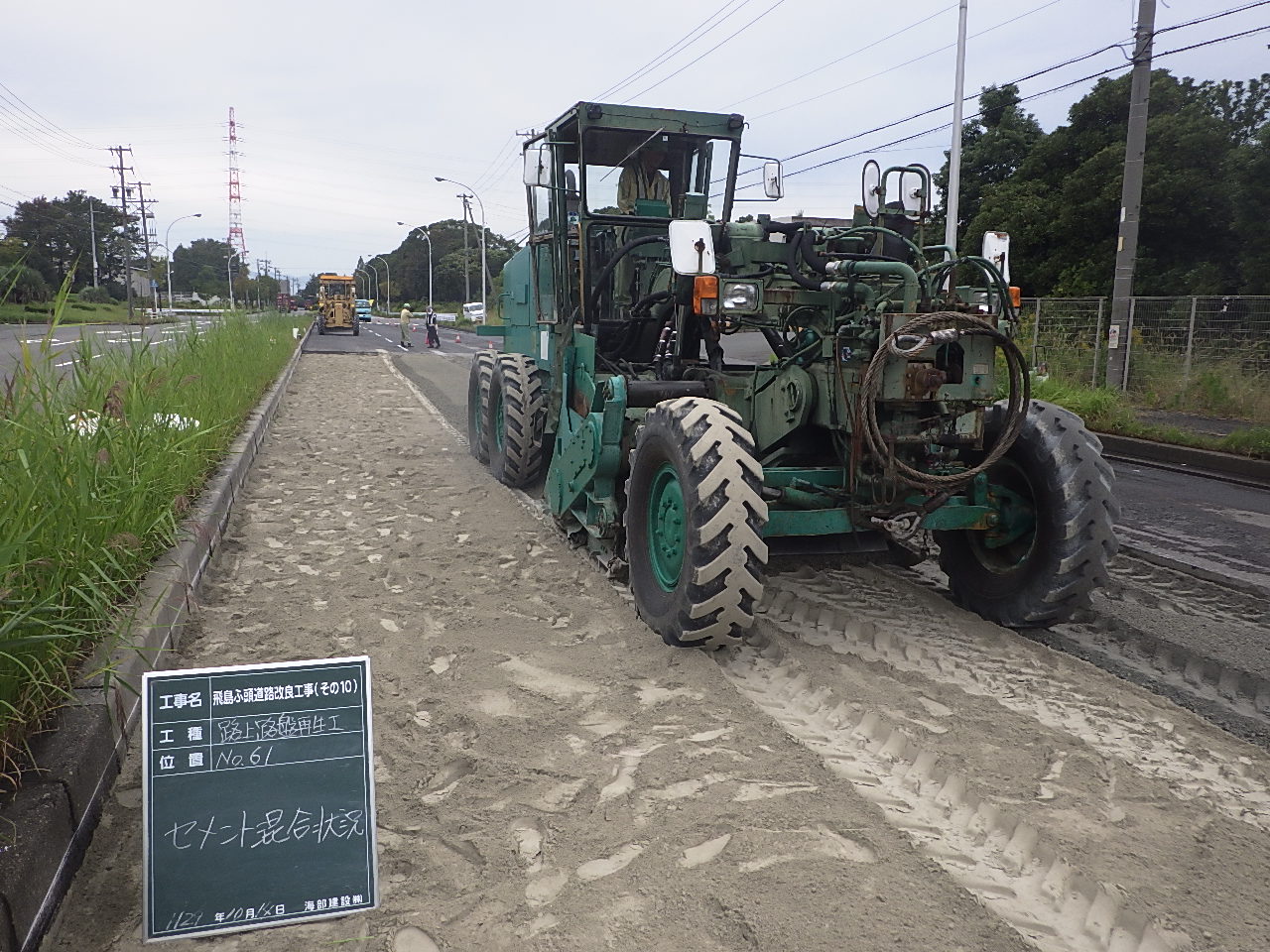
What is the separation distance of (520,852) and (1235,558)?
5.41m

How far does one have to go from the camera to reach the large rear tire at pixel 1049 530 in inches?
176

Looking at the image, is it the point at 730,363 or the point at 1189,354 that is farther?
the point at 1189,354

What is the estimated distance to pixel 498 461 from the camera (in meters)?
8.46

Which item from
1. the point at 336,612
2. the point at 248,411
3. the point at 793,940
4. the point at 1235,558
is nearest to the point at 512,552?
the point at 336,612

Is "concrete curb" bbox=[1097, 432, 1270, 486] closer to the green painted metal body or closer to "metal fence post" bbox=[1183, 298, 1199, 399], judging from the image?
"metal fence post" bbox=[1183, 298, 1199, 399]

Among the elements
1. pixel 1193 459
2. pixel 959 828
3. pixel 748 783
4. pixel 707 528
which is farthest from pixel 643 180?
pixel 1193 459

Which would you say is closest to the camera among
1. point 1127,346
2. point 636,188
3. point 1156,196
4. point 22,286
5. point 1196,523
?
point 22,286

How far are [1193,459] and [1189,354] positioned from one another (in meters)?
4.20

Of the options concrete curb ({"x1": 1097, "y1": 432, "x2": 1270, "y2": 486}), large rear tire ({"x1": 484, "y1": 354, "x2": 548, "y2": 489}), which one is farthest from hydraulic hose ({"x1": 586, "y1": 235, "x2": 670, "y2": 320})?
concrete curb ({"x1": 1097, "y1": 432, "x2": 1270, "y2": 486})

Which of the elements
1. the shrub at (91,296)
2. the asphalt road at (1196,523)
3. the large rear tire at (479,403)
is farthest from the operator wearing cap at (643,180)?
the shrub at (91,296)

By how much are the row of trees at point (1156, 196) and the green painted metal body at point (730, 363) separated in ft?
53.2

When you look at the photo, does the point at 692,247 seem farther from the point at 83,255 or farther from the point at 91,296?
the point at 91,296

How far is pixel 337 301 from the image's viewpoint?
4497cm

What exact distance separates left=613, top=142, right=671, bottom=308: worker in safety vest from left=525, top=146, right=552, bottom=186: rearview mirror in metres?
0.55
